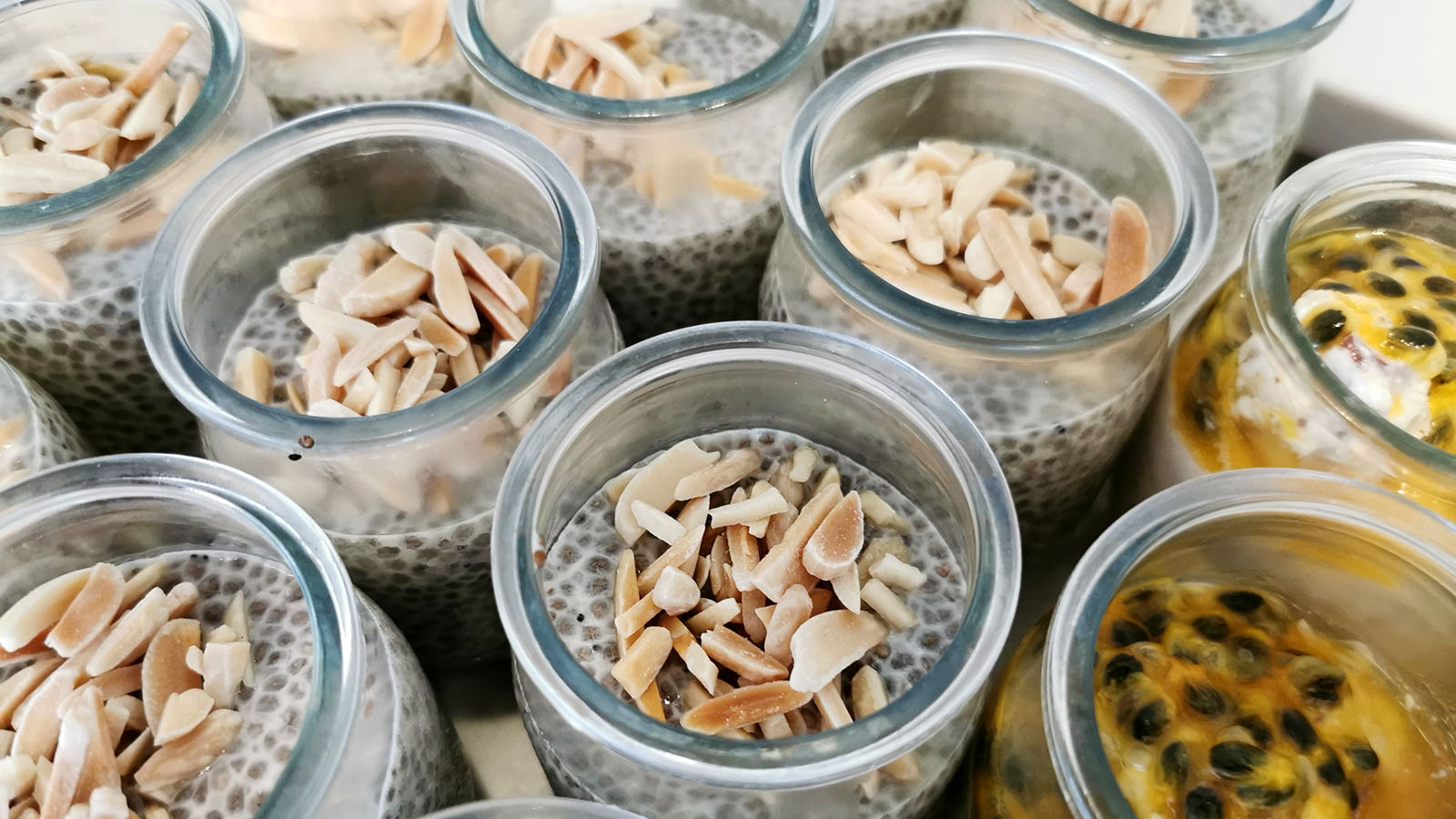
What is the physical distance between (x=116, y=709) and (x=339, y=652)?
9 centimetres

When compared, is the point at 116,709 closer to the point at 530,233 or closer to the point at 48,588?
the point at 48,588

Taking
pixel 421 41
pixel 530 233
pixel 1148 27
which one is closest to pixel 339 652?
pixel 530 233

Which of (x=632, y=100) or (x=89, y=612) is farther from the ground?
(x=632, y=100)

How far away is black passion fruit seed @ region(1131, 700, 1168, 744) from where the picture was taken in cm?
37

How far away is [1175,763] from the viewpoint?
36cm

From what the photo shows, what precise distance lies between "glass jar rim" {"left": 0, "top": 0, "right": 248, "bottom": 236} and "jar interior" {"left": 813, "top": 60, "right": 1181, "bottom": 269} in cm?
29

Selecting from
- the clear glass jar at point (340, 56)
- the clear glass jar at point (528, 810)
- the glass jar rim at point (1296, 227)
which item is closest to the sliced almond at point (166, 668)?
the clear glass jar at point (528, 810)

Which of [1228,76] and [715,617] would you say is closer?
[715,617]

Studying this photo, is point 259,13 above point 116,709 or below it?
above

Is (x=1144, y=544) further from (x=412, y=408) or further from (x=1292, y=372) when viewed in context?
(x=412, y=408)

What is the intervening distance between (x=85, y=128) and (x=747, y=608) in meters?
0.41

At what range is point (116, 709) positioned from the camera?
377mm

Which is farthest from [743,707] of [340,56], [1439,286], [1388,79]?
[1388,79]

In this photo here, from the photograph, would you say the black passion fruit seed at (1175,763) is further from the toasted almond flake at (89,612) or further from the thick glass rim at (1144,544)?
the toasted almond flake at (89,612)
